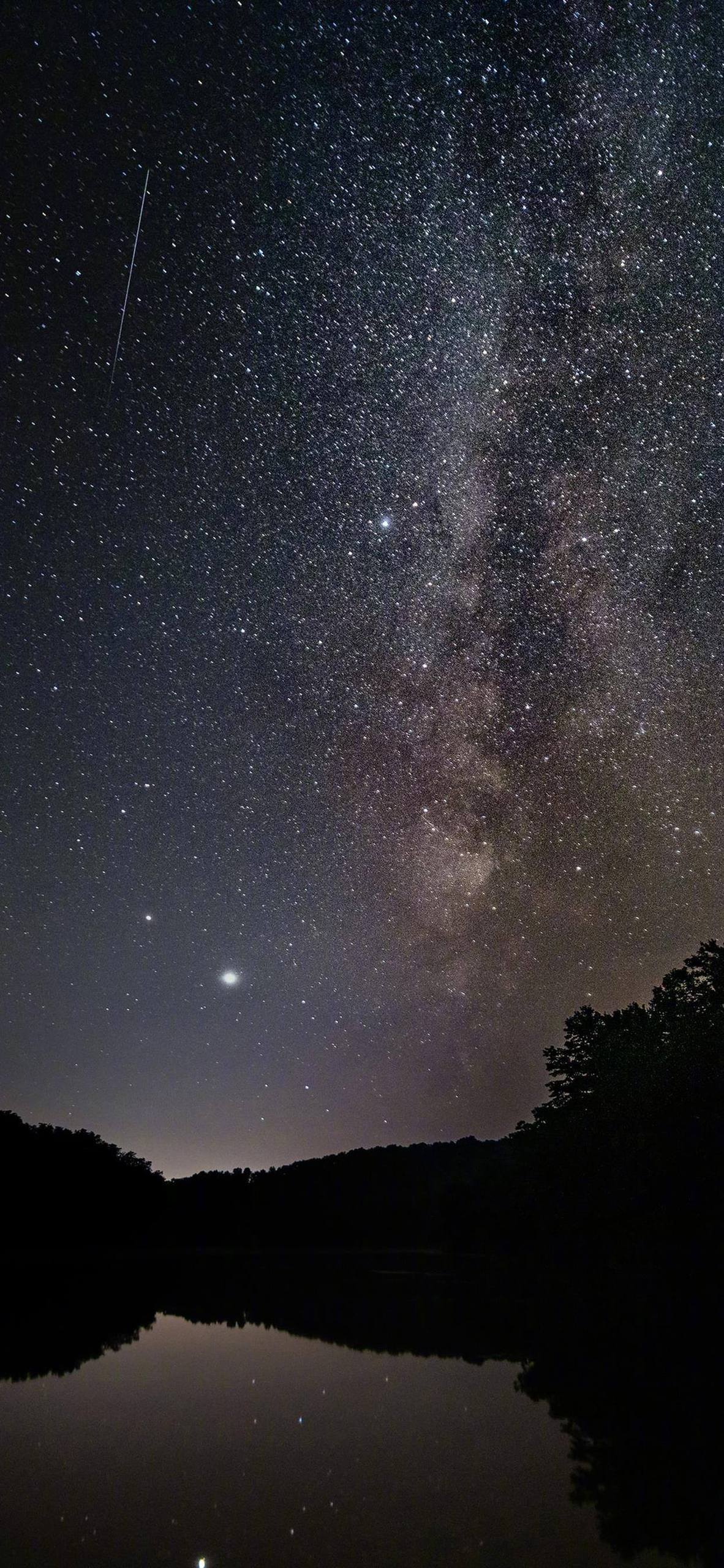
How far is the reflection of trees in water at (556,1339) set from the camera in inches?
258

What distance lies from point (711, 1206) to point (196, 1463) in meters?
15.8

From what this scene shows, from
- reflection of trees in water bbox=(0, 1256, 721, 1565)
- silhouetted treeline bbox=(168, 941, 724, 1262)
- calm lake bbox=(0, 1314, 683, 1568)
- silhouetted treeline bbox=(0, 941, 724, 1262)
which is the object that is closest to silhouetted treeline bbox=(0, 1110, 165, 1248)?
silhouetted treeline bbox=(0, 941, 724, 1262)

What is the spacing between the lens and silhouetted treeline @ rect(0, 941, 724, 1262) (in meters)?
20.7

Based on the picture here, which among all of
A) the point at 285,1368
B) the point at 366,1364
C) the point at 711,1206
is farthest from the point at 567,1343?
the point at 711,1206

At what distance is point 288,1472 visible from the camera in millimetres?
7176

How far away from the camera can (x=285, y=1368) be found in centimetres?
1248

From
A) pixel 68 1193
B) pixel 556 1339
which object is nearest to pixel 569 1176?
pixel 556 1339

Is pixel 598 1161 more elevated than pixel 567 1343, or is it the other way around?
pixel 598 1161

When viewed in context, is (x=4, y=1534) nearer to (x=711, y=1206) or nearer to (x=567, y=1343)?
(x=567, y=1343)

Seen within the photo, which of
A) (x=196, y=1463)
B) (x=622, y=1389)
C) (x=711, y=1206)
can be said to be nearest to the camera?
(x=196, y=1463)

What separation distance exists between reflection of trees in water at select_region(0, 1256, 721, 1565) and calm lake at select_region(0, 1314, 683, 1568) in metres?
0.37

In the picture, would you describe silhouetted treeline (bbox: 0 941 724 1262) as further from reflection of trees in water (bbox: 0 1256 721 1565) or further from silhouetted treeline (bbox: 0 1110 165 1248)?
reflection of trees in water (bbox: 0 1256 721 1565)

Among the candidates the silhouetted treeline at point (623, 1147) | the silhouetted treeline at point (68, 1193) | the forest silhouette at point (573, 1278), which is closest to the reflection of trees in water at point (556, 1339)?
the forest silhouette at point (573, 1278)

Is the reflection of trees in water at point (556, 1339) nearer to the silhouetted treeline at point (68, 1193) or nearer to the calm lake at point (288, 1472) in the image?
the calm lake at point (288, 1472)
